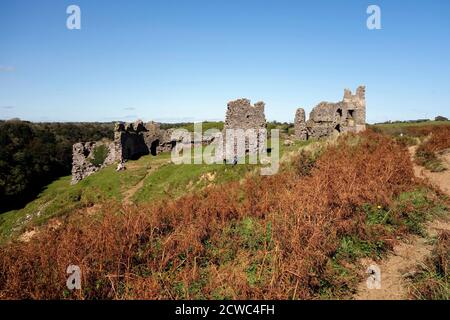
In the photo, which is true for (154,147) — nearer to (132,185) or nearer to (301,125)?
(132,185)

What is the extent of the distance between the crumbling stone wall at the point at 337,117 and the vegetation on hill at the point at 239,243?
1806 cm

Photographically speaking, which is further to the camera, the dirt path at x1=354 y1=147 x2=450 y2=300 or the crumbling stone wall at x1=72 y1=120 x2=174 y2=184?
the crumbling stone wall at x1=72 y1=120 x2=174 y2=184

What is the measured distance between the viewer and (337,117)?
29422 mm

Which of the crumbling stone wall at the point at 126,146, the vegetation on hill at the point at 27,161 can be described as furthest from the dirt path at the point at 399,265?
the vegetation on hill at the point at 27,161

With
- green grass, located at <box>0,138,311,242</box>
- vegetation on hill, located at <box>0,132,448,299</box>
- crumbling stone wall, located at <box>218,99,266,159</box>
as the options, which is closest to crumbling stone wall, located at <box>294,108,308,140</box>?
green grass, located at <box>0,138,311,242</box>

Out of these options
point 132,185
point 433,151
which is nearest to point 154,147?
point 132,185

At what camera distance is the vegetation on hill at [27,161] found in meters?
45.8

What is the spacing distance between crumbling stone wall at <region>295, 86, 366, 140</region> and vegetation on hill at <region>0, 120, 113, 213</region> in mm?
39427

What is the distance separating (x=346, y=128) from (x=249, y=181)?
61.6 feet

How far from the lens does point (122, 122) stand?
38.7 m

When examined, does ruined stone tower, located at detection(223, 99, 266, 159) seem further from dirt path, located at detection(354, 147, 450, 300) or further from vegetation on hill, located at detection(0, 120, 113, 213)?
vegetation on hill, located at detection(0, 120, 113, 213)

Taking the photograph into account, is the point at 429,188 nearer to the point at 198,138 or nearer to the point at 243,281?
the point at 243,281

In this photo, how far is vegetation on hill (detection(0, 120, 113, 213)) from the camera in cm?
4578

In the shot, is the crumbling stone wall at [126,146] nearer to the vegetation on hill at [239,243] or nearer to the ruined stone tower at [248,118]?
the ruined stone tower at [248,118]
